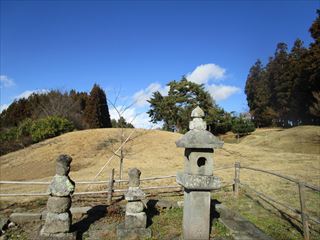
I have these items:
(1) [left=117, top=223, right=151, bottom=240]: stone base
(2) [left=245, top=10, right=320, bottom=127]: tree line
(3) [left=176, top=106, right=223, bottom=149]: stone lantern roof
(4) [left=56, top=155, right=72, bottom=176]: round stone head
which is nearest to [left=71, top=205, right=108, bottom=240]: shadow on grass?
(1) [left=117, top=223, right=151, bottom=240]: stone base

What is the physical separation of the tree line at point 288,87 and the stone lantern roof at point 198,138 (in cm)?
2221

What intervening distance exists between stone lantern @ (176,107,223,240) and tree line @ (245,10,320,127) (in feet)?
72.9

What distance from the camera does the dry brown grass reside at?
12581 millimetres

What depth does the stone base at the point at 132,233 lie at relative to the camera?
5395 millimetres

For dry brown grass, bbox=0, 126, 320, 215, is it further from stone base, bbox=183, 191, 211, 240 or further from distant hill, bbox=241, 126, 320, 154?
stone base, bbox=183, 191, 211, 240

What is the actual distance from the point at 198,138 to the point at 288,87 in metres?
33.9

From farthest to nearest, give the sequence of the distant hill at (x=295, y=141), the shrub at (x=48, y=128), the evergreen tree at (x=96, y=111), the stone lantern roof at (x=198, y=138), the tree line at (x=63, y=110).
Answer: the evergreen tree at (x=96, y=111)
the tree line at (x=63, y=110)
the shrub at (x=48, y=128)
the distant hill at (x=295, y=141)
the stone lantern roof at (x=198, y=138)

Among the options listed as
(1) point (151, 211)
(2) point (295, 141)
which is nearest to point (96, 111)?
(2) point (295, 141)

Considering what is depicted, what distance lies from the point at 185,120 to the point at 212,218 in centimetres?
2548

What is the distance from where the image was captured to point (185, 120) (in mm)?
31688

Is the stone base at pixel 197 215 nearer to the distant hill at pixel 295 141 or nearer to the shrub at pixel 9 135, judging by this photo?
the distant hill at pixel 295 141

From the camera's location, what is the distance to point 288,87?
34.6 m

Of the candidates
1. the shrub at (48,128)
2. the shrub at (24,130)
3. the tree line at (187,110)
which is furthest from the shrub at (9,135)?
the tree line at (187,110)

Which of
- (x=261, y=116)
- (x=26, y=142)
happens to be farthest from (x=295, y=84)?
(x=26, y=142)
